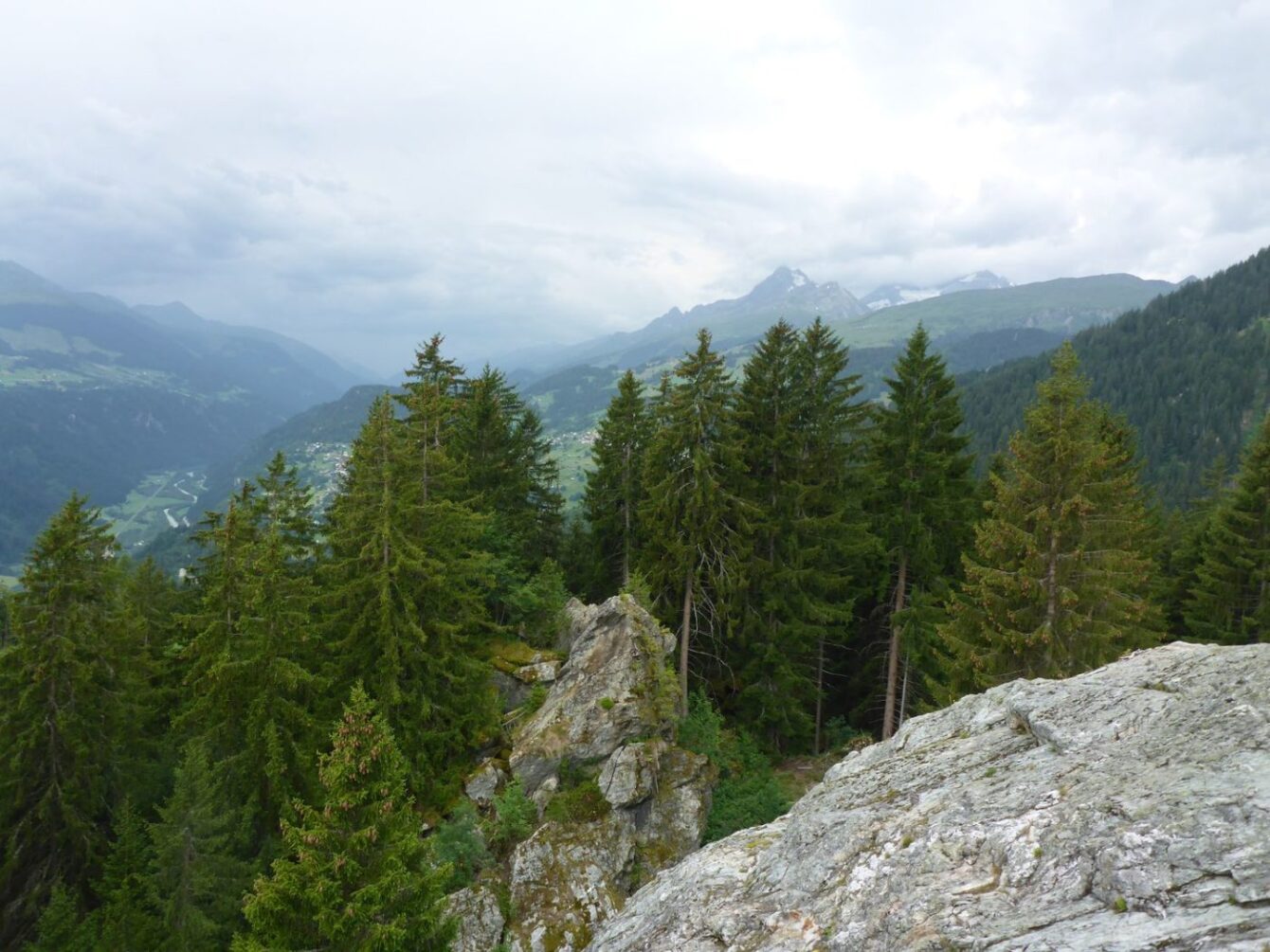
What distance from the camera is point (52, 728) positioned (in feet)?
66.1

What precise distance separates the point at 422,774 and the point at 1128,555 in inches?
883

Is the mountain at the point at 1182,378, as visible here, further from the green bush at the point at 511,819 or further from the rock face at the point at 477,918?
the rock face at the point at 477,918

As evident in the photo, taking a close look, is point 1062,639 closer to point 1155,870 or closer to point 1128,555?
point 1128,555

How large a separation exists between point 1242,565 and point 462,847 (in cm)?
3396

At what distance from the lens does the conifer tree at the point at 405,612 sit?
20.5 m

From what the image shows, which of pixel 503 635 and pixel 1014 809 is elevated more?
pixel 1014 809

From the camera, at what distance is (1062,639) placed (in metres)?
19.0


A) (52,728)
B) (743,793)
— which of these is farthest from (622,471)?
(52,728)

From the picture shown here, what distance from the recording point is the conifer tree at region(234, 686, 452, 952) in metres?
11.7

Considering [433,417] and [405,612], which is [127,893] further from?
[433,417]

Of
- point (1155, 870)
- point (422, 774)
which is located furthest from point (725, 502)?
point (1155, 870)

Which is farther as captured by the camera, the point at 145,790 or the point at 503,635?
the point at 503,635

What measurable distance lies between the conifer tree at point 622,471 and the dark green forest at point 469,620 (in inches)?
6.6

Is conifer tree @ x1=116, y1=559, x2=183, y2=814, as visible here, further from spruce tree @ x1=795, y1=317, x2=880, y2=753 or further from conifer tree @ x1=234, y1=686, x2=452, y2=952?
spruce tree @ x1=795, y1=317, x2=880, y2=753
